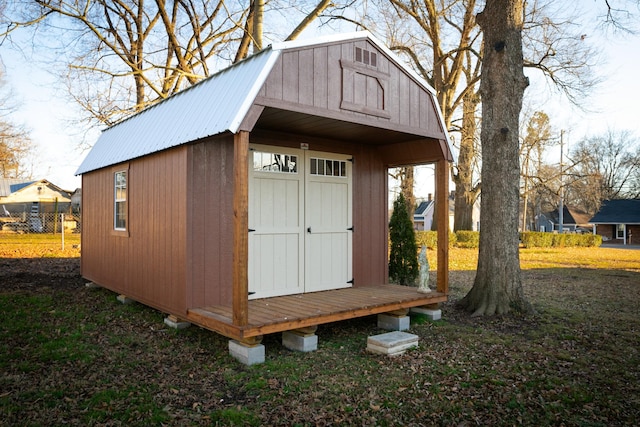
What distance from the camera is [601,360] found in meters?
5.24

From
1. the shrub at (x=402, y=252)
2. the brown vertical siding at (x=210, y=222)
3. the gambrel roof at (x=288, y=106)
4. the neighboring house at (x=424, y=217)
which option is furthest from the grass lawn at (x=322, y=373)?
the neighboring house at (x=424, y=217)

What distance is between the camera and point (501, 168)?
7.43 m

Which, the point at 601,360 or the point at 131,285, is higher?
the point at 131,285

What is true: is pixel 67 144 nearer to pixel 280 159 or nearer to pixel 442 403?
pixel 280 159

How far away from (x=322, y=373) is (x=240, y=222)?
1736 millimetres

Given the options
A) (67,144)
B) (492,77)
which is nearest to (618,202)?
(492,77)

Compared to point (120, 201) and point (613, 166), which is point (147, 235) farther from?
point (613, 166)

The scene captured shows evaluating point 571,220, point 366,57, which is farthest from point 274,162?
point 571,220

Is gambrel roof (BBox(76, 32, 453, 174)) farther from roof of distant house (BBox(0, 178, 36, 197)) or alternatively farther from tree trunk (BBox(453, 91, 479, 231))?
roof of distant house (BBox(0, 178, 36, 197))

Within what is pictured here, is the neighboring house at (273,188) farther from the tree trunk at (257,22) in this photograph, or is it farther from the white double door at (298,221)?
the tree trunk at (257,22)

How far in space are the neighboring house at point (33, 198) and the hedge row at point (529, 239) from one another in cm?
2423

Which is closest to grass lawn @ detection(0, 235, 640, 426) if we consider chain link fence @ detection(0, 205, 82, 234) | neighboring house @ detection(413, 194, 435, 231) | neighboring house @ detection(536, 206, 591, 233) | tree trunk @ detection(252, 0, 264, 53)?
tree trunk @ detection(252, 0, 264, 53)

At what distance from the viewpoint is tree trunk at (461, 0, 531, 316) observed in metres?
7.34

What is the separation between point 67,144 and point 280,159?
1224 centimetres
